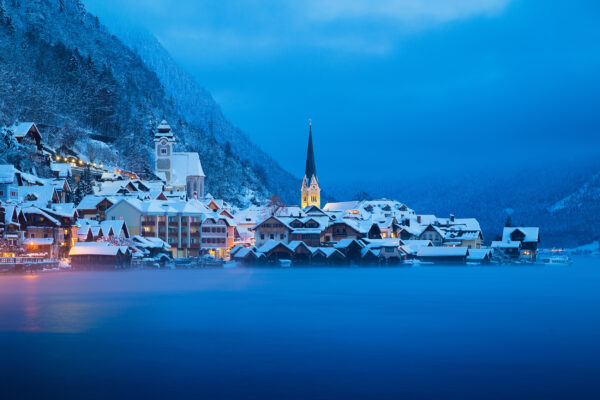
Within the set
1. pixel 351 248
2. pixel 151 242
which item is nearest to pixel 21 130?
pixel 151 242

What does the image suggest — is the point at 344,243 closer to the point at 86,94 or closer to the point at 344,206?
the point at 344,206

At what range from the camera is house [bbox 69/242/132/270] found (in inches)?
2984

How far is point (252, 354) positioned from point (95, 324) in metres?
10.4

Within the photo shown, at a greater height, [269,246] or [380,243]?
[380,243]

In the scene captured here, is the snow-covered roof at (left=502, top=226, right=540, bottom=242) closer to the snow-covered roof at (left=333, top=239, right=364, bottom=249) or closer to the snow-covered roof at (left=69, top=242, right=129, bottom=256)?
the snow-covered roof at (left=333, top=239, right=364, bottom=249)

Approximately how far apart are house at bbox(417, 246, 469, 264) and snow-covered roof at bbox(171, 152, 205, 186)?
56894 mm

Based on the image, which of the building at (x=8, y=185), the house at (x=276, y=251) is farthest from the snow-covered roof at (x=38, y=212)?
the house at (x=276, y=251)

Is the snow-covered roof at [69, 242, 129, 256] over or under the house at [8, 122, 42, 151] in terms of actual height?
under

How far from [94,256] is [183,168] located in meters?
65.4

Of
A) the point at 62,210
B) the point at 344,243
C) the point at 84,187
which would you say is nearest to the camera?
the point at 62,210

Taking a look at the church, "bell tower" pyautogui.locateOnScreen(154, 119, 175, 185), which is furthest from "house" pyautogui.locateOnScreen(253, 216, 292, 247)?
"bell tower" pyautogui.locateOnScreen(154, 119, 175, 185)

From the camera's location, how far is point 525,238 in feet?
395

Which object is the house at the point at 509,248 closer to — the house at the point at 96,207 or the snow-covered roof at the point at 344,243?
the snow-covered roof at the point at 344,243

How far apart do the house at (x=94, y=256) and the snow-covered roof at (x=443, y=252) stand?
2019 inches
